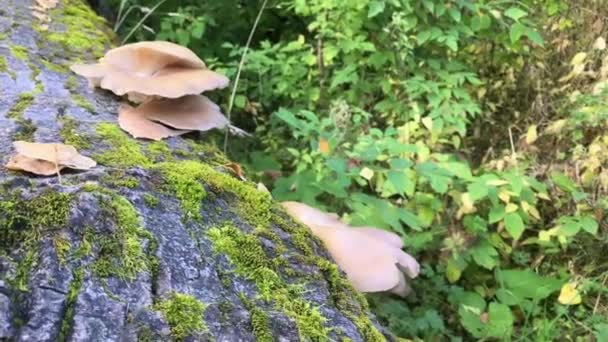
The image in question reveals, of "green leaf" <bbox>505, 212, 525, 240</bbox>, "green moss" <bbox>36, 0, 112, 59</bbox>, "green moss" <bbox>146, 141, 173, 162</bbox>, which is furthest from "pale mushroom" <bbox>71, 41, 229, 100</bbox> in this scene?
"green leaf" <bbox>505, 212, 525, 240</bbox>

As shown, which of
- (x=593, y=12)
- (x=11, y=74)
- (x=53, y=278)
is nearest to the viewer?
(x=53, y=278)

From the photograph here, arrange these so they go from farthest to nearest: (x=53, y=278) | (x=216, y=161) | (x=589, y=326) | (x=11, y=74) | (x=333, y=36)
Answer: (x=333, y=36), (x=589, y=326), (x=11, y=74), (x=216, y=161), (x=53, y=278)

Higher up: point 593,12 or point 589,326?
point 593,12

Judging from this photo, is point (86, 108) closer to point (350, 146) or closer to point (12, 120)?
point (12, 120)

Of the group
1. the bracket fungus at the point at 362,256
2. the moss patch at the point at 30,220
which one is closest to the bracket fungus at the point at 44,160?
the moss patch at the point at 30,220

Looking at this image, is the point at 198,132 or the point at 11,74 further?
the point at 11,74

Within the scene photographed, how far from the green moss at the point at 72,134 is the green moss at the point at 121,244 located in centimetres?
36

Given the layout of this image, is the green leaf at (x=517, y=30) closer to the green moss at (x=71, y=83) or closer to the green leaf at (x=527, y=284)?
the green leaf at (x=527, y=284)

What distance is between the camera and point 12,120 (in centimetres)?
164

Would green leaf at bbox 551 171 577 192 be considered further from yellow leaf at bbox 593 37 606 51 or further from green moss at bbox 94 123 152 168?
green moss at bbox 94 123 152 168

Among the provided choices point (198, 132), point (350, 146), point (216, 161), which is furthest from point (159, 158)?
point (350, 146)

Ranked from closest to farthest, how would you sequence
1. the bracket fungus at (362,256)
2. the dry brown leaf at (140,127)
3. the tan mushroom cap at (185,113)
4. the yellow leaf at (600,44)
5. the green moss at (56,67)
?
1. the bracket fungus at (362,256)
2. the dry brown leaf at (140,127)
3. the tan mushroom cap at (185,113)
4. the green moss at (56,67)
5. the yellow leaf at (600,44)

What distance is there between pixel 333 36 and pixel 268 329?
249cm

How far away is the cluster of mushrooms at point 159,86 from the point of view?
173 centimetres
